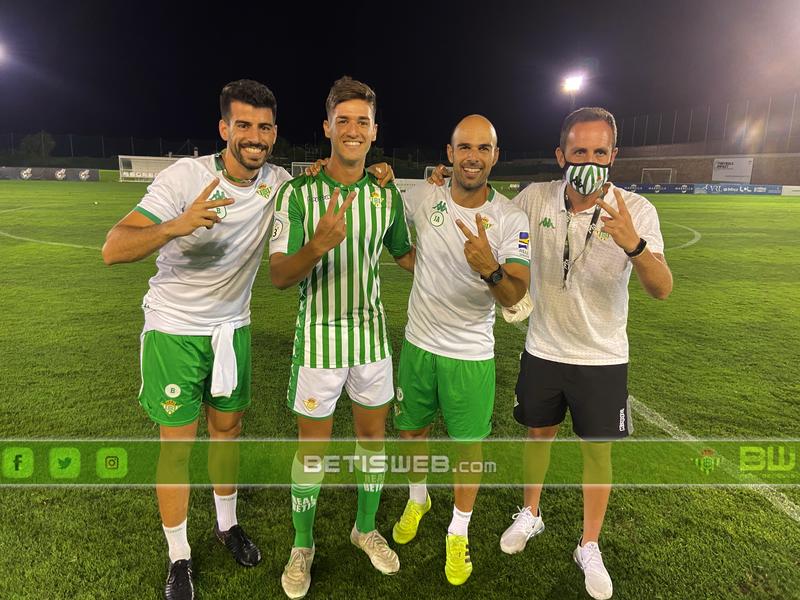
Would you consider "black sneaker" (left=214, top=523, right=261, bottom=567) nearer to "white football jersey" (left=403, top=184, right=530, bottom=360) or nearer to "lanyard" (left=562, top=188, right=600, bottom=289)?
"white football jersey" (left=403, top=184, right=530, bottom=360)

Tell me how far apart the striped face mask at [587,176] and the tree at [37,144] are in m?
49.3

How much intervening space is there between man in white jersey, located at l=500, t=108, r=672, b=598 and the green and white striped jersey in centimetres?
76

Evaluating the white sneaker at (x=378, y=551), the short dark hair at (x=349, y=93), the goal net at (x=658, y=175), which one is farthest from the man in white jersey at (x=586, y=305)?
the goal net at (x=658, y=175)

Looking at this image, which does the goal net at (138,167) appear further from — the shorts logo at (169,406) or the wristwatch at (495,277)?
the wristwatch at (495,277)

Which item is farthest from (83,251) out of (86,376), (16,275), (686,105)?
(686,105)

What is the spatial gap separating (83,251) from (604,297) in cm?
1018

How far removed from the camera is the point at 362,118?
7.59ft

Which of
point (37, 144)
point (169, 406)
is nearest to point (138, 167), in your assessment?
point (37, 144)

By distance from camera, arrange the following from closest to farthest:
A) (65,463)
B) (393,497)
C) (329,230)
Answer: (329,230) < (393,497) < (65,463)

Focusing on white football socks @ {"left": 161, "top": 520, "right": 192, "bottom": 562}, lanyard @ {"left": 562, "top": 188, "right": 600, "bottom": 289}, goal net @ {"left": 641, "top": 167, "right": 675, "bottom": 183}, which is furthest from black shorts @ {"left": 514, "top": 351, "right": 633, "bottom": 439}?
goal net @ {"left": 641, "top": 167, "right": 675, "bottom": 183}

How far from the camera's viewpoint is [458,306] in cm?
249

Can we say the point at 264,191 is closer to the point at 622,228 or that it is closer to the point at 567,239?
the point at 567,239

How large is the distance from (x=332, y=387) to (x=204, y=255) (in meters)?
0.82

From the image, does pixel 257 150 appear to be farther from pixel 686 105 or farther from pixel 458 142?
pixel 686 105
